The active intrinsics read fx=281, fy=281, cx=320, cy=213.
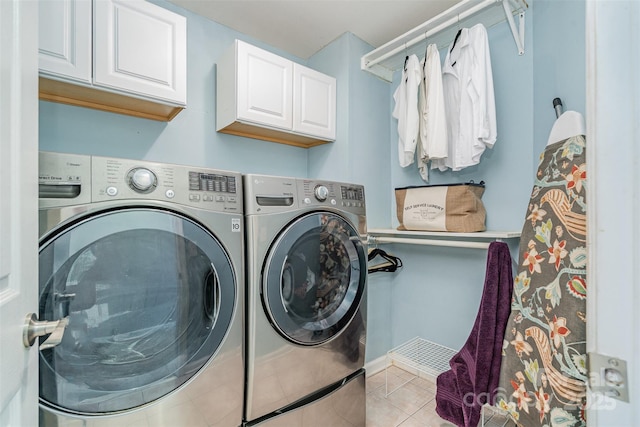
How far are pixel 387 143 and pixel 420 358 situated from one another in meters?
1.61

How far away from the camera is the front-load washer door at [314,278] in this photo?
113 cm

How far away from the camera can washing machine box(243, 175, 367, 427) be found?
1.09 metres

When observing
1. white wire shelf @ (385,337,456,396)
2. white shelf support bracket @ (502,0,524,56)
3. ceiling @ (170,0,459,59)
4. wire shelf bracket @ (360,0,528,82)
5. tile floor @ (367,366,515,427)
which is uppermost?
ceiling @ (170,0,459,59)

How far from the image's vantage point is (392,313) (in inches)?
88.7

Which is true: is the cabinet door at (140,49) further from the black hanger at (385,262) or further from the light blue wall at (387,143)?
the black hanger at (385,262)

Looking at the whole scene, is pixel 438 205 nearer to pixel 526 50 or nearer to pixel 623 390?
pixel 526 50

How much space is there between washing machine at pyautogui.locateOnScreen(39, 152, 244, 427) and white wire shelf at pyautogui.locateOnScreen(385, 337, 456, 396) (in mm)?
1340

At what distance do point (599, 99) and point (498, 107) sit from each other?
1492 mm

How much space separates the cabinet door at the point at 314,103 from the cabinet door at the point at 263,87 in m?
0.06

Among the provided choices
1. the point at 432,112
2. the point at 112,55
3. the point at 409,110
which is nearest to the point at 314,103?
the point at 409,110

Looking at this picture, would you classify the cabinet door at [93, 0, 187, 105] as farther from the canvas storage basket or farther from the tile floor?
the tile floor

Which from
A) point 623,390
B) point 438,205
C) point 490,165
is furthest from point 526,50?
point 623,390

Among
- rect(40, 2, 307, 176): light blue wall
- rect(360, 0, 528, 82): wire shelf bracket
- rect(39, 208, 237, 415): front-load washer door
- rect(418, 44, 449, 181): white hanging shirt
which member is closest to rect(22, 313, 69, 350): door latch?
rect(39, 208, 237, 415): front-load washer door

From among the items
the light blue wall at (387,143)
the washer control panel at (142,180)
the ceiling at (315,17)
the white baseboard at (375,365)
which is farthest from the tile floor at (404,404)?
the ceiling at (315,17)
